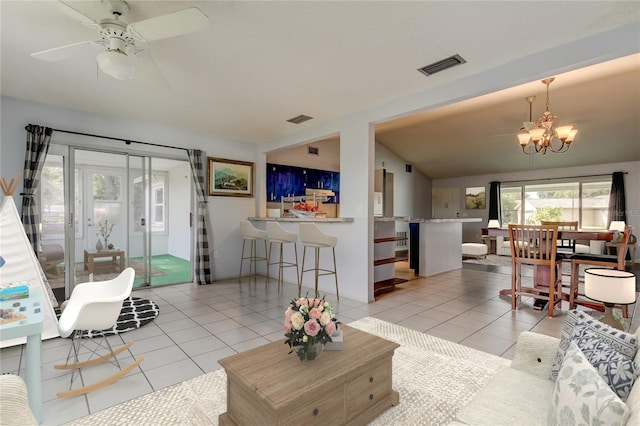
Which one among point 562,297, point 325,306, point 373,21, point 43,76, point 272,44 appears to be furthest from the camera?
point 562,297

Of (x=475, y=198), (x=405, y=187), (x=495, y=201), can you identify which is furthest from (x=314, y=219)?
(x=475, y=198)

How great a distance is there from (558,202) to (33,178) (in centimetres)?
1148

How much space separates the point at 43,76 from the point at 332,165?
547 cm

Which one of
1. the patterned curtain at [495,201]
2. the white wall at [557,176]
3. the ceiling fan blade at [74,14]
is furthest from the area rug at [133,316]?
the patterned curtain at [495,201]

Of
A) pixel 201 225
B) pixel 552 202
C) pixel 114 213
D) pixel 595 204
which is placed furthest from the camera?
pixel 552 202

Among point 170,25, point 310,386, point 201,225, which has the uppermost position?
point 170,25

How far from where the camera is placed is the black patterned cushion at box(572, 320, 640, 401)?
1.04m

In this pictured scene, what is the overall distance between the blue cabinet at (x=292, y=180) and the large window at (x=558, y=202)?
5942mm

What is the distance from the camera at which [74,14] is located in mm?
1935

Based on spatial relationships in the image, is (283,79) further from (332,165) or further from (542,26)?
(332,165)

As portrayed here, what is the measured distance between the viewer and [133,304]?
13.4 ft

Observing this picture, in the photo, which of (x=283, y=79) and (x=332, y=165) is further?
(x=332, y=165)

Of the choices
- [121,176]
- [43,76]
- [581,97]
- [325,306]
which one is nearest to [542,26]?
[325,306]

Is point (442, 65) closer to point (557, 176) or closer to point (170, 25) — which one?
point (170, 25)
